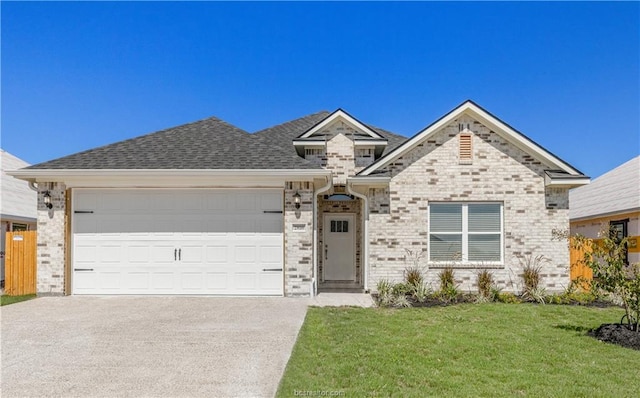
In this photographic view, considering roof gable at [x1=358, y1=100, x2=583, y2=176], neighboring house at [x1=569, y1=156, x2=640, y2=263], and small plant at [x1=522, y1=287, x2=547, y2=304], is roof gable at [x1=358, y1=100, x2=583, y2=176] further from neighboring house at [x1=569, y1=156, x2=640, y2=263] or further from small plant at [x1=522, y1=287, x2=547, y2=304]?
small plant at [x1=522, y1=287, x2=547, y2=304]

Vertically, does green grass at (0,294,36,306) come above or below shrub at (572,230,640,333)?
below

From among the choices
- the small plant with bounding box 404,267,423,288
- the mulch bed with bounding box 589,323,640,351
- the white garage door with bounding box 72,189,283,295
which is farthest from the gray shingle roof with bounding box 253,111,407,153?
the mulch bed with bounding box 589,323,640,351

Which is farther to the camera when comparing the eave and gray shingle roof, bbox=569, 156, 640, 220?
gray shingle roof, bbox=569, 156, 640, 220

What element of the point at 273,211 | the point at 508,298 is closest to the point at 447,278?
the point at 508,298

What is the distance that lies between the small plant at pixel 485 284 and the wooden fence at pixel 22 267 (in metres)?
11.7

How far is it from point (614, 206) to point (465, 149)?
746 centimetres

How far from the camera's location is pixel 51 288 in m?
10.9

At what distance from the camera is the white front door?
14.0 metres

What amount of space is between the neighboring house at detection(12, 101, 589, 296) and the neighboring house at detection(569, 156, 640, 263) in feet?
10.3

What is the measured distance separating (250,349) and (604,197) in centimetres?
1700

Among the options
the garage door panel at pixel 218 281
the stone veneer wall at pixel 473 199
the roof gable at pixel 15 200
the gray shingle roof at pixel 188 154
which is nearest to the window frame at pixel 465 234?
the stone veneer wall at pixel 473 199

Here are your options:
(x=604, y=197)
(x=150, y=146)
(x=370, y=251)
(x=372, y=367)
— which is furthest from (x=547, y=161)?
(x=150, y=146)

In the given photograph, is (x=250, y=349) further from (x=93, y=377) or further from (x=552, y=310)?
(x=552, y=310)

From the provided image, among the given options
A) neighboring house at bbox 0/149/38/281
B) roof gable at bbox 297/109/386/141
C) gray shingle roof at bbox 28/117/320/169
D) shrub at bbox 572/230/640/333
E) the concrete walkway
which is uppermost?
roof gable at bbox 297/109/386/141
